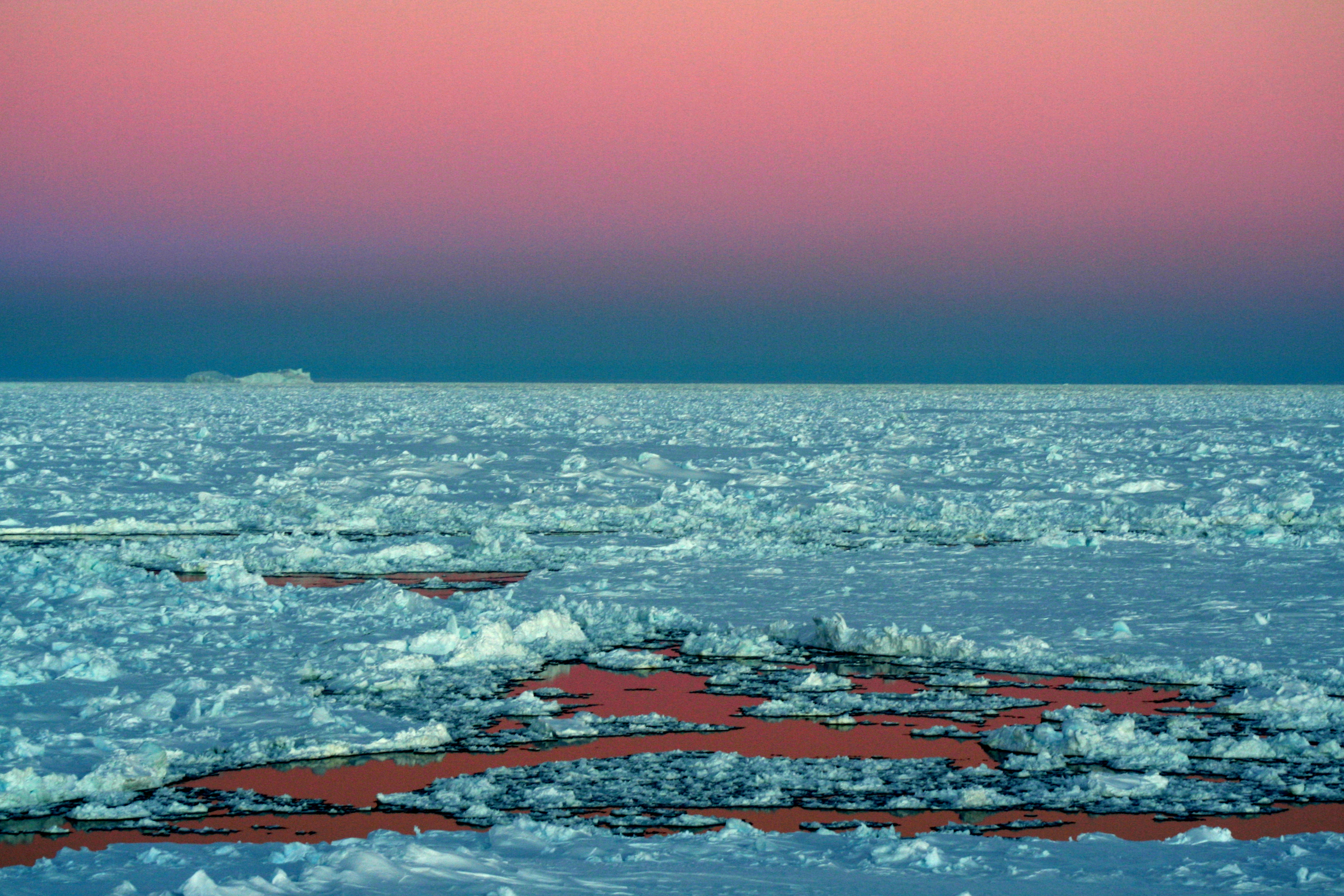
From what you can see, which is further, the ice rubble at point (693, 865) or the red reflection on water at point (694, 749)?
Result: the red reflection on water at point (694, 749)

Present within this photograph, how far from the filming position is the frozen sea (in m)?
4.92

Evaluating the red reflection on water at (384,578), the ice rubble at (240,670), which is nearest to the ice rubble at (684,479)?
the red reflection on water at (384,578)

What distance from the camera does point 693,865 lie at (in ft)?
15.9

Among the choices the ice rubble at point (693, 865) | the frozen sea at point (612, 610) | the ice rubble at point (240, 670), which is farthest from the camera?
the ice rubble at point (240, 670)

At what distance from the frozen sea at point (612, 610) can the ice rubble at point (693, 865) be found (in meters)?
0.02

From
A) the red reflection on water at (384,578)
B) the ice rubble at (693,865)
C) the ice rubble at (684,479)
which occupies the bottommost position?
the red reflection on water at (384,578)

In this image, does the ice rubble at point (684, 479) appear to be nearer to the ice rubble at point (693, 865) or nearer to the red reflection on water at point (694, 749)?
the red reflection on water at point (694, 749)

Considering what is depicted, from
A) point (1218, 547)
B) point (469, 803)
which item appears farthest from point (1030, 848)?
point (1218, 547)

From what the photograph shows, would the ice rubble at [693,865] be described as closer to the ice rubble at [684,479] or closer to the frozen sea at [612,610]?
the frozen sea at [612,610]

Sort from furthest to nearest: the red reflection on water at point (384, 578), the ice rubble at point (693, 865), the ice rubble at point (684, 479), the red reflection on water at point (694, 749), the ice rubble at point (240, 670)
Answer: the ice rubble at point (684, 479) → the red reflection on water at point (384, 578) → the ice rubble at point (240, 670) → the red reflection on water at point (694, 749) → the ice rubble at point (693, 865)

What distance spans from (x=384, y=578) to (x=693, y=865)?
26.3ft

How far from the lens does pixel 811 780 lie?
243 inches

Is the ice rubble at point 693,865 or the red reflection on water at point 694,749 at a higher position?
the ice rubble at point 693,865

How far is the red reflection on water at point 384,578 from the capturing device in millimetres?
11742
